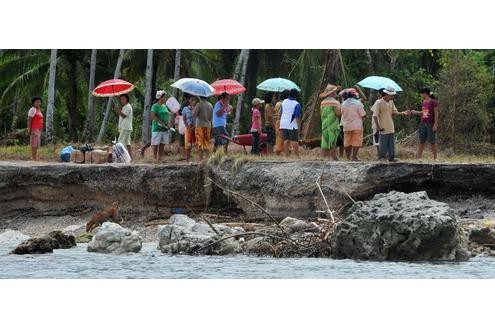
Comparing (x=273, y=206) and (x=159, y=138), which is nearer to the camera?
(x=273, y=206)

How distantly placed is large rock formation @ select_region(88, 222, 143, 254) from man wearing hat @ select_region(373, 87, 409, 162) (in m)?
4.76

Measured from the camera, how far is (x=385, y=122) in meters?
20.5

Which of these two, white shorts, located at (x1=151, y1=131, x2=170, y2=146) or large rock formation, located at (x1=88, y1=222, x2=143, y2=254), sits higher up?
white shorts, located at (x1=151, y1=131, x2=170, y2=146)

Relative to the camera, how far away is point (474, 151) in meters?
26.4

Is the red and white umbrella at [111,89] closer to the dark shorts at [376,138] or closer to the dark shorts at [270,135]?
the dark shorts at [270,135]

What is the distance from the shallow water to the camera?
16.3 m

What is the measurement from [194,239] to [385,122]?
170 inches

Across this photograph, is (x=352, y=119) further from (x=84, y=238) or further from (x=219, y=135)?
(x=84, y=238)

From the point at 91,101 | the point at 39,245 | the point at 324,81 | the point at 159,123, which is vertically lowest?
the point at 39,245

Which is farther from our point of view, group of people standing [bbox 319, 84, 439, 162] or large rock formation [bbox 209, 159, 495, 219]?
group of people standing [bbox 319, 84, 439, 162]

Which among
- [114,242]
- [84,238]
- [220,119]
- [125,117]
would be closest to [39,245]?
[114,242]

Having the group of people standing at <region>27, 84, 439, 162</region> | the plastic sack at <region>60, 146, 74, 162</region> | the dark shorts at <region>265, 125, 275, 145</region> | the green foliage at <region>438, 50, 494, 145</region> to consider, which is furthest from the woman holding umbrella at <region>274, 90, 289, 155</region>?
the green foliage at <region>438, 50, 494, 145</region>

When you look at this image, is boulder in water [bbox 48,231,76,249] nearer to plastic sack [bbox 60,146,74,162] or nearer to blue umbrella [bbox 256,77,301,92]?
plastic sack [bbox 60,146,74,162]

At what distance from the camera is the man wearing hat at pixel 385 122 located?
2052 centimetres
